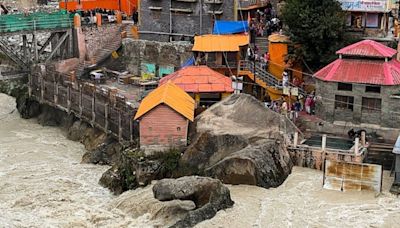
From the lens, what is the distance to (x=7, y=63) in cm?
7288

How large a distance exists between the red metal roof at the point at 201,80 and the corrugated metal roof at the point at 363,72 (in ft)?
21.0

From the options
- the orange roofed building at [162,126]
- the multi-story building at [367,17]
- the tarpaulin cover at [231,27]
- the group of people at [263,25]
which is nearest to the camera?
the orange roofed building at [162,126]

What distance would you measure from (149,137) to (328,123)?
11685 mm

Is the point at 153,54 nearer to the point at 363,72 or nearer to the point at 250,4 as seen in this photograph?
the point at 250,4

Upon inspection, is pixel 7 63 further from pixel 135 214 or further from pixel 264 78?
pixel 135 214

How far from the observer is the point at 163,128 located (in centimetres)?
4322

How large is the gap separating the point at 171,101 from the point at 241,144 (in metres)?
5.08

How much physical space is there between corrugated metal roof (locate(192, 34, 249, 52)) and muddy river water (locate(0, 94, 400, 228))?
41.9ft

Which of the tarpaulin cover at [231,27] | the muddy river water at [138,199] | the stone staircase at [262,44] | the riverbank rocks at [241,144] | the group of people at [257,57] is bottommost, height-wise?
the muddy river water at [138,199]

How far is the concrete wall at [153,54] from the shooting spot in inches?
2269

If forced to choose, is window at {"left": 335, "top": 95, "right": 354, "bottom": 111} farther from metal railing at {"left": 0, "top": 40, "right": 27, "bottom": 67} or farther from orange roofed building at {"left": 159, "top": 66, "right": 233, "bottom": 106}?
metal railing at {"left": 0, "top": 40, "right": 27, "bottom": 67}

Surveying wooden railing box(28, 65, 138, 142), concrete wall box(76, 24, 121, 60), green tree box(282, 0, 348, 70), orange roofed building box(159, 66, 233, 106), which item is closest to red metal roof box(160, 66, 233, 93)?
orange roofed building box(159, 66, 233, 106)

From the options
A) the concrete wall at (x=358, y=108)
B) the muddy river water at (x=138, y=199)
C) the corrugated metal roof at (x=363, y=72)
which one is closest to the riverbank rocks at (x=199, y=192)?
the muddy river water at (x=138, y=199)

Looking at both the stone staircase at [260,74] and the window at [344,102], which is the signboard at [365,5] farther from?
the window at [344,102]
